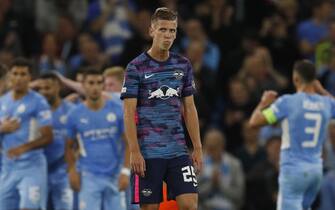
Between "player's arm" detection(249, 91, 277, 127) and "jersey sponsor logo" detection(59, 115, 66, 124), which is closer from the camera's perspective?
"player's arm" detection(249, 91, 277, 127)

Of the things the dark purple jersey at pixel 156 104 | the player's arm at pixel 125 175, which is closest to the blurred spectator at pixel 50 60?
the player's arm at pixel 125 175

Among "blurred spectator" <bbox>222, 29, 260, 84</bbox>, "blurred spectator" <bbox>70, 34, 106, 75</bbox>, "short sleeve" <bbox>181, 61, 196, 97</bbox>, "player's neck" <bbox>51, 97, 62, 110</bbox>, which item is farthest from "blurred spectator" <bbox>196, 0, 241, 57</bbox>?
"short sleeve" <bbox>181, 61, 196, 97</bbox>

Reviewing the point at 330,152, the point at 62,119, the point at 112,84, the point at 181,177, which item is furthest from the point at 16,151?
the point at 330,152

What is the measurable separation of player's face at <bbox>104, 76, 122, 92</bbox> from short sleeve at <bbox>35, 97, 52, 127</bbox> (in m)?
1.02

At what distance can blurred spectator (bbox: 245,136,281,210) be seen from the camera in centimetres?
1560

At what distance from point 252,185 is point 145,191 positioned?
6369 millimetres

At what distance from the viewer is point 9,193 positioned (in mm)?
13633

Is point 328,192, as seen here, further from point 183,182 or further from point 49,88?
point 183,182

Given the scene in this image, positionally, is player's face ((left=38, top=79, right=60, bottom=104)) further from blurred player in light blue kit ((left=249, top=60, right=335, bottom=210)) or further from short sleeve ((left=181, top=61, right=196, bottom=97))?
short sleeve ((left=181, top=61, right=196, bottom=97))

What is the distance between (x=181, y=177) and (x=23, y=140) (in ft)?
13.6

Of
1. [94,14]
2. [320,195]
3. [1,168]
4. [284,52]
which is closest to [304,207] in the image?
[320,195]

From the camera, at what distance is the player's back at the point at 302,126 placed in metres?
12.5

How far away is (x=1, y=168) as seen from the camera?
46.4 feet

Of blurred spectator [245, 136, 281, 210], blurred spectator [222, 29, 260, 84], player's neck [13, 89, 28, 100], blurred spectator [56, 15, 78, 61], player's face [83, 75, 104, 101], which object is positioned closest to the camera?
player's face [83, 75, 104, 101]
